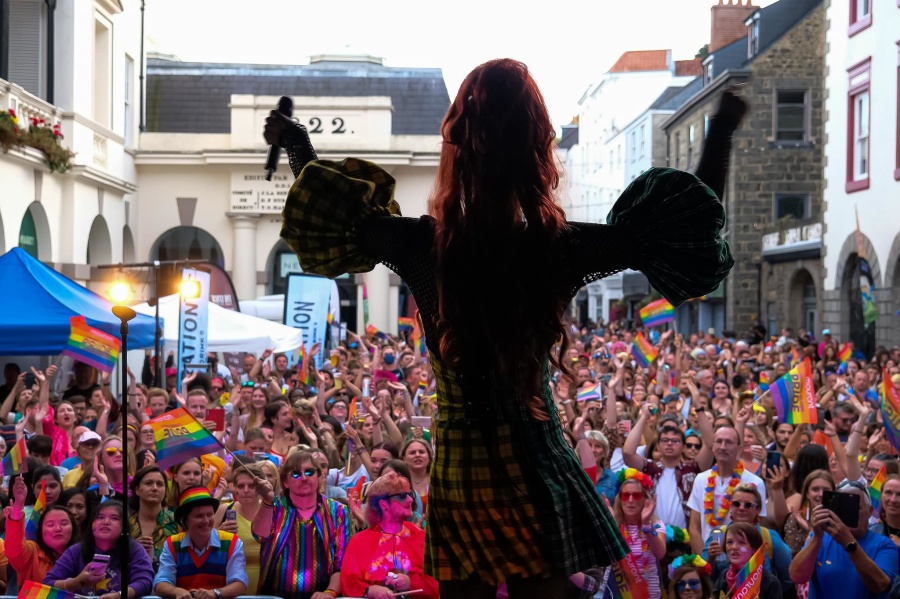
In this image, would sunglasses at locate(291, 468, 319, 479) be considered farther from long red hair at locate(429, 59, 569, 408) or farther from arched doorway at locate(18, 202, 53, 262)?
arched doorway at locate(18, 202, 53, 262)

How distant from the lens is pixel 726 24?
146ft

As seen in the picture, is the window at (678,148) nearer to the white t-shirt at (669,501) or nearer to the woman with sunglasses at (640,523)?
the white t-shirt at (669,501)

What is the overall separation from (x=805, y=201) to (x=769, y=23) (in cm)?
591

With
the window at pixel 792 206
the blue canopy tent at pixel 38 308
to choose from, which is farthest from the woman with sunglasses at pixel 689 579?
the window at pixel 792 206

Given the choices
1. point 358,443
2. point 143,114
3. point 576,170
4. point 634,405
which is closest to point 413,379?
point 634,405

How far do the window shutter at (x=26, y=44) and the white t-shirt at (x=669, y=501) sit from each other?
17.5 m

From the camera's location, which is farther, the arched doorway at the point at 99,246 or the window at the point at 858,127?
the arched doorway at the point at 99,246

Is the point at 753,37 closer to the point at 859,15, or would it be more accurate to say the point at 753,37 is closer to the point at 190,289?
the point at 859,15

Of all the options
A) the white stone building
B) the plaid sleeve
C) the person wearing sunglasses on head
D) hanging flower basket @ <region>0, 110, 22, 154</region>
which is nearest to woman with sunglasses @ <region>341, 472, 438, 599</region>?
the person wearing sunglasses on head

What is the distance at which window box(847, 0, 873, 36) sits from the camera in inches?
984

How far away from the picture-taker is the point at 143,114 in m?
32.0

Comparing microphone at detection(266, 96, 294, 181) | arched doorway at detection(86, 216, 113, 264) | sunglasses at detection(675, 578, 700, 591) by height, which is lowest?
sunglasses at detection(675, 578, 700, 591)

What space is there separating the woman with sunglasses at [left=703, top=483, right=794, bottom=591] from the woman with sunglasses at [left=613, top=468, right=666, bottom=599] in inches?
10.8

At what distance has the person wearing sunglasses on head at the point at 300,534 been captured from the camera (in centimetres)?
595
